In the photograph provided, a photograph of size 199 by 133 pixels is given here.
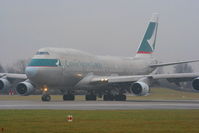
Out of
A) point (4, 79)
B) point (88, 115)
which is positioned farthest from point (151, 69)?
point (88, 115)

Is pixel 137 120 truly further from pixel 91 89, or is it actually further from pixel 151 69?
pixel 151 69

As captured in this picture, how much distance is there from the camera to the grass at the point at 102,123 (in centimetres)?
2305

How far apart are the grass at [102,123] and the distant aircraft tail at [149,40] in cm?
3944

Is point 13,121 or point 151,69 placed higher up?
point 151,69

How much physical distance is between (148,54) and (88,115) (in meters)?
40.1

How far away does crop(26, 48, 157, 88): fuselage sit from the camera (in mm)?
53781

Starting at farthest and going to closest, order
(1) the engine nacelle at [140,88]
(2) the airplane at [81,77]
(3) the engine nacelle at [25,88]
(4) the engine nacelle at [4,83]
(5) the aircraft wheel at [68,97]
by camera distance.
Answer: (4) the engine nacelle at [4,83] → (5) the aircraft wheel at [68,97] → (3) the engine nacelle at [25,88] → (2) the airplane at [81,77] → (1) the engine nacelle at [140,88]

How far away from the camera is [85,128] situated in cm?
2388

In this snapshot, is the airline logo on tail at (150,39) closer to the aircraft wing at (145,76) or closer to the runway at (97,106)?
the aircraft wing at (145,76)

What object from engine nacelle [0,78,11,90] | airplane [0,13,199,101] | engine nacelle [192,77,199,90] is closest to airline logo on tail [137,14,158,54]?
airplane [0,13,199,101]

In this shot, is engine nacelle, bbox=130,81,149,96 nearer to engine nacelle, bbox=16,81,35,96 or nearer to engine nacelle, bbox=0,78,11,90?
engine nacelle, bbox=16,81,35,96

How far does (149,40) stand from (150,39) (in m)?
0.19

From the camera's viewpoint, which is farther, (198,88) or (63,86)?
(63,86)

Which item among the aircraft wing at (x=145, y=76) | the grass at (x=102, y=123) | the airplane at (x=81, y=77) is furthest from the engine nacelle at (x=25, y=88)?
the grass at (x=102, y=123)
